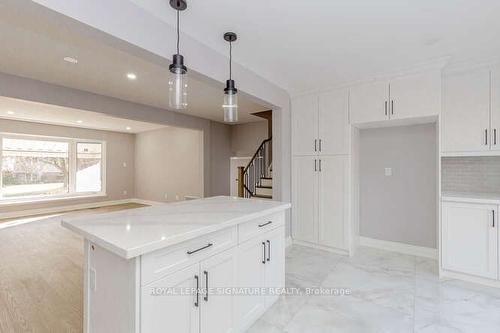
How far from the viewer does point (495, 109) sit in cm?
268

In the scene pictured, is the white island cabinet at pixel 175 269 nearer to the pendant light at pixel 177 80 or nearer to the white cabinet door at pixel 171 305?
the white cabinet door at pixel 171 305

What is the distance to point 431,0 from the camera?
179cm

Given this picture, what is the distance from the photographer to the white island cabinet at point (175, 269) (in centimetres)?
118

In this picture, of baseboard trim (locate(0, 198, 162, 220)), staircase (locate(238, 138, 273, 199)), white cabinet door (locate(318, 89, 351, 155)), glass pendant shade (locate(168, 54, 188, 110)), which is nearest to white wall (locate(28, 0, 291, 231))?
glass pendant shade (locate(168, 54, 188, 110))

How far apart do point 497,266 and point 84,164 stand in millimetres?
9708

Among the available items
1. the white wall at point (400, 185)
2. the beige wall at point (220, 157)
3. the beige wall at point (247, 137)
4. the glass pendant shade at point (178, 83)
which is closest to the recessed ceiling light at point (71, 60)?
the glass pendant shade at point (178, 83)

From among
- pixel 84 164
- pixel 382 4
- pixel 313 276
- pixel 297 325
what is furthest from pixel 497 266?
pixel 84 164

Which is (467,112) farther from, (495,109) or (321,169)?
(321,169)

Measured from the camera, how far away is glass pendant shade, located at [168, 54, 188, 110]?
1.68m

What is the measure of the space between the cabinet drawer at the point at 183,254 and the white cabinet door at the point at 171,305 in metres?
0.04

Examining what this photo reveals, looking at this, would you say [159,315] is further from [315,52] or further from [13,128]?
[13,128]

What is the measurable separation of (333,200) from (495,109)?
2.09 metres

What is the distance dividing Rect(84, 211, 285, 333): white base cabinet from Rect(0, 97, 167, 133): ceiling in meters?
4.26

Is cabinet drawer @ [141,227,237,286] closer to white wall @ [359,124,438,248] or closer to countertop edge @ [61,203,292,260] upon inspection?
countertop edge @ [61,203,292,260]
